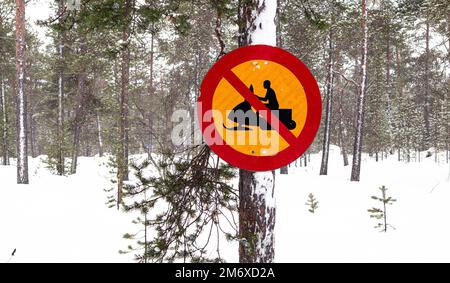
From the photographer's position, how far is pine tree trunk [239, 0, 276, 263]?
3193 mm

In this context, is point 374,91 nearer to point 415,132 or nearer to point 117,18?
point 415,132

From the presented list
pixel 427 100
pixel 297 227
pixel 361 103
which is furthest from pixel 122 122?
pixel 427 100

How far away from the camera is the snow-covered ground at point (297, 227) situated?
6270mm

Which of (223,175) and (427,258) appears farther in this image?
(427,258)

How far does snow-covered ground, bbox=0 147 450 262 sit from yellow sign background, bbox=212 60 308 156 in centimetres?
319

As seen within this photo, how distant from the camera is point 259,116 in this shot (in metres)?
2.19

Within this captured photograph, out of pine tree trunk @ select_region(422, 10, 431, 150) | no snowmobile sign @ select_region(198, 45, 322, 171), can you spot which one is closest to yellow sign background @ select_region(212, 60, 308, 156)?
no snowmobile sign @ select_region(198, 45, 322, 171)

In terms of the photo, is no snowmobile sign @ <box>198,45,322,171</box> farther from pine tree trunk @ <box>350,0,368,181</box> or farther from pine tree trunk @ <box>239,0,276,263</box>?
pine tree trunk @ <box>350,0,368,181</box>

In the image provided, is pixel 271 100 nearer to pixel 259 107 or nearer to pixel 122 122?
pixel 259 107

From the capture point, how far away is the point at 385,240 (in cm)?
691
